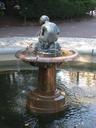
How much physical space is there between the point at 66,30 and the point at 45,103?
1021 centimetres

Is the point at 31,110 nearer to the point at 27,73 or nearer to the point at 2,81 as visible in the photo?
the point at 2,81

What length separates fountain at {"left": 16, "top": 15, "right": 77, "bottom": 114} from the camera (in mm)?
6641

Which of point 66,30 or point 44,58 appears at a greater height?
point 44,58

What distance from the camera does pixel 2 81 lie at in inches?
351

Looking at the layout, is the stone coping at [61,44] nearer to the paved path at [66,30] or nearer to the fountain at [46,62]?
the paved path at [66,30]

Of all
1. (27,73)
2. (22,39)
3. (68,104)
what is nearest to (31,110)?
(68,104)

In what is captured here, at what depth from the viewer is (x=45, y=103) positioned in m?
6.98

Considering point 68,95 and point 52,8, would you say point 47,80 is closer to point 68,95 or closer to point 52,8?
point 68,95

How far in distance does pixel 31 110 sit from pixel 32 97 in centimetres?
24

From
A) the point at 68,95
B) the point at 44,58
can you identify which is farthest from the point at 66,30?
the point at 44,58

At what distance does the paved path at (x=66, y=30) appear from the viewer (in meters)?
15.6

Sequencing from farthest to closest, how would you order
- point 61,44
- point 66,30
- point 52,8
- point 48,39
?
point 52,8
point 66,30
point 61,44
point 48,39

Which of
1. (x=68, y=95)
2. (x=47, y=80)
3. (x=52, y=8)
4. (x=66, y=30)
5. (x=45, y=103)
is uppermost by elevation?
(x=47, y=80)

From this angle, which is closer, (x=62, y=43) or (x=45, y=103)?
(x=45, y=103)
